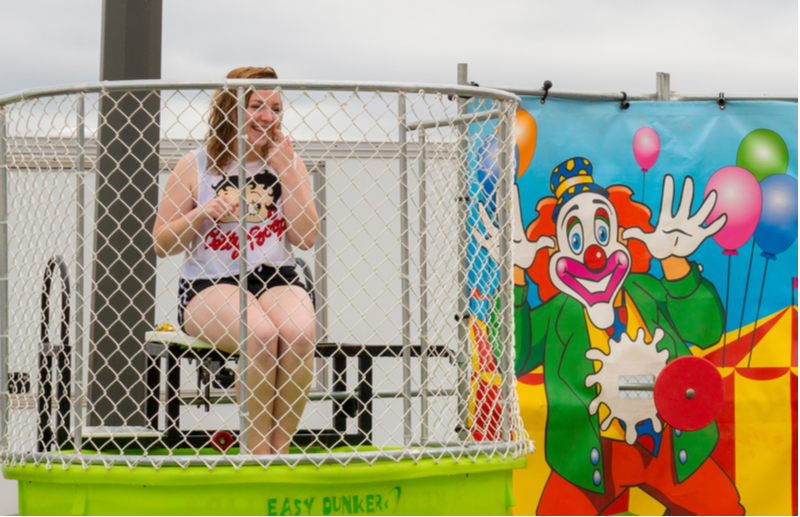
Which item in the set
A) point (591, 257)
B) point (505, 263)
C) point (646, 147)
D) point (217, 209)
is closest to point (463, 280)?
point (505, 263)

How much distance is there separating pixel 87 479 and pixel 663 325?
9.11 feet

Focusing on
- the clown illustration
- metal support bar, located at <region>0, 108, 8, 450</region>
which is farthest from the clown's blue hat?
metal support bar, located at <region>0, 108, 8, 450</region>

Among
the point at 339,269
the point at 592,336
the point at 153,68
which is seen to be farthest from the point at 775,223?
the point at 153,68

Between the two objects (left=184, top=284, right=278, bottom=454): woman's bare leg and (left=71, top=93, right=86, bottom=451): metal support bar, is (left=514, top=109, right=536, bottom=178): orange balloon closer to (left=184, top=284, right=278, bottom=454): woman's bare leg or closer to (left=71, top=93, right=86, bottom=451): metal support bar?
(left=184, top=284, right=278, bottom=454): woman's bare leg

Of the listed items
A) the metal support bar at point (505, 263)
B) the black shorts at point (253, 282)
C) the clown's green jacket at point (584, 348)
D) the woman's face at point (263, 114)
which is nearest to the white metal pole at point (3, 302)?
the black shorts at point (253, 282)

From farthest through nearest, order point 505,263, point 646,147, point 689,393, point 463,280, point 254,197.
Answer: point 646,147
point 689,393
point 463,280
point 505,263
point 254,197

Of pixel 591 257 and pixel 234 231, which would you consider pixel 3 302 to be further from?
pixel 591 257

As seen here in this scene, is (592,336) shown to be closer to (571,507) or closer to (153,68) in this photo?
(571,507)

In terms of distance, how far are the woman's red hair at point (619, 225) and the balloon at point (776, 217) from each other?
0.62m

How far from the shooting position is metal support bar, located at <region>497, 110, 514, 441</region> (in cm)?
299

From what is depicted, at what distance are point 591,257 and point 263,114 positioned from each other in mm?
2003

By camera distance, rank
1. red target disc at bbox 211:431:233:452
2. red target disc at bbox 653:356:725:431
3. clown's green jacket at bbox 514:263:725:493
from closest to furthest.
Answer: red target disc at bbox 211:431:233:452 → red target disc at bbox 653:356:725:431 → clown's green jacket at bbox 514:263:725:493

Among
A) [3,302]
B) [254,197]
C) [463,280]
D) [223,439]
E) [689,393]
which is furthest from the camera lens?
[689,393]

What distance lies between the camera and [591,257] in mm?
4051
